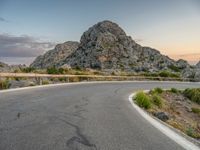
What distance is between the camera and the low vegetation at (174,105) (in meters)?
14.7

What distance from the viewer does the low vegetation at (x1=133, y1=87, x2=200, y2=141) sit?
14.7m

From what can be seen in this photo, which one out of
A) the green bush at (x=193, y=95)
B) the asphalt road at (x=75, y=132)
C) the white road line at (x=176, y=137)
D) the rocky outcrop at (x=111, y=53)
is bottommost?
the green bush at (x=193, y=95)

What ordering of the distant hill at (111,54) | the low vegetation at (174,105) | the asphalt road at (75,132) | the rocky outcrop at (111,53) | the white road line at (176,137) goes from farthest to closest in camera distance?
1. the rocky outcrop at (111,53)
2. the distant hill at (111,54)
3. the low vegetation at (174,105)
4. the white road line at (176,137)
5. the asphalt road at (75,132)

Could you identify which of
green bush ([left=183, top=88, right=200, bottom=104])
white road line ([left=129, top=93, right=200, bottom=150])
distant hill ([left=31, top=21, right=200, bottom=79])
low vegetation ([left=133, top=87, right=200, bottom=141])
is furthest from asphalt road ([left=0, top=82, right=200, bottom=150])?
distant hill ([left=31, top=21, right=200, bottom=79])

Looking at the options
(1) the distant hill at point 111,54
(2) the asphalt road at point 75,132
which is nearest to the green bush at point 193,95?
(2) the asphalt road at point 75,132

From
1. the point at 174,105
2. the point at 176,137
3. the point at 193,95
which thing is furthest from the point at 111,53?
the point at 176,137

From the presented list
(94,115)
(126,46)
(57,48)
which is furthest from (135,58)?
(94,115)

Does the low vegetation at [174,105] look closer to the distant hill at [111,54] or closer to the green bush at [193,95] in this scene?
the green bush at [193,95]

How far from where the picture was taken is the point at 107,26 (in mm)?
155250

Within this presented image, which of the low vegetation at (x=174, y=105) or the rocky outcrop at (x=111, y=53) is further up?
the rocky outcrop at (x=111, y=53)

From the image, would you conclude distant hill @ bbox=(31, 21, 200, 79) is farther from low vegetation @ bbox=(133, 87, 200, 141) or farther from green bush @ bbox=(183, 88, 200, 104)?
low vegetation @ bbox=(133, 87, 200, 141)

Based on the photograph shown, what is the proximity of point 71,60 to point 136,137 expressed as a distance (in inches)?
4997

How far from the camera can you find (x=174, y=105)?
23.6m

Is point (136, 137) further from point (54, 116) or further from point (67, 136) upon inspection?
point (54, 116)
